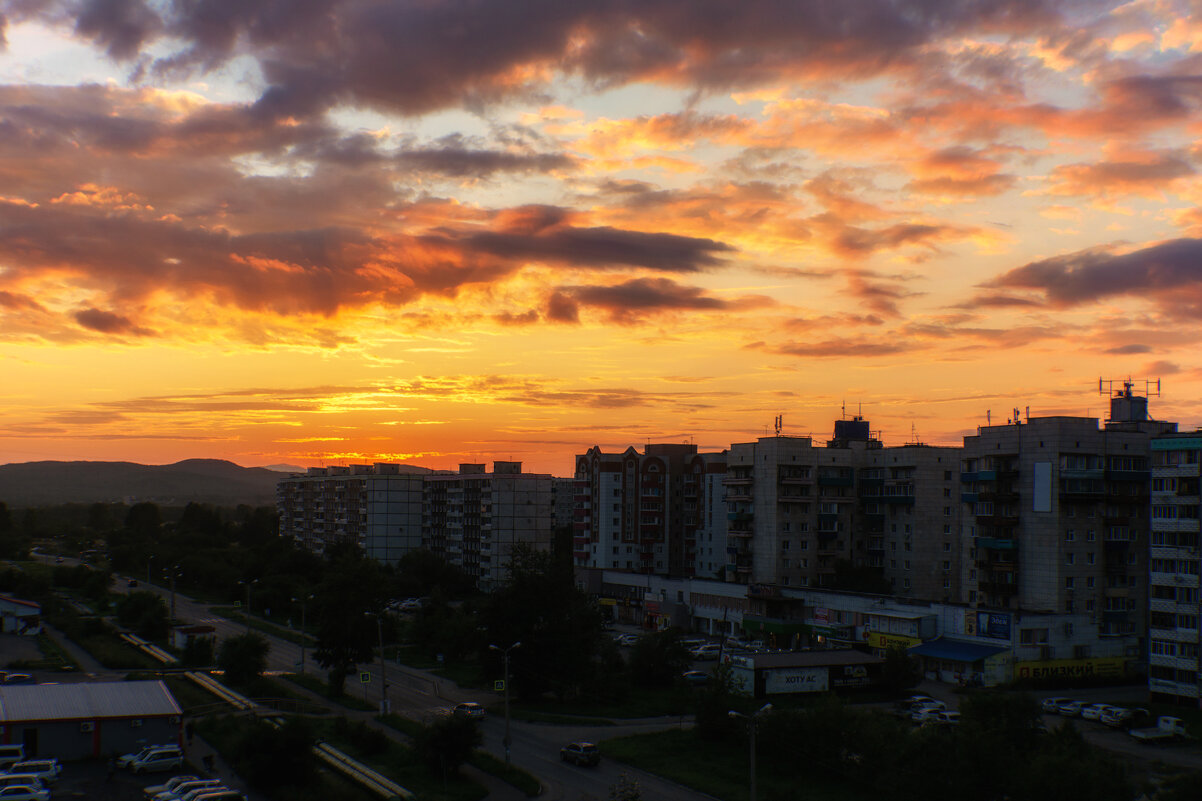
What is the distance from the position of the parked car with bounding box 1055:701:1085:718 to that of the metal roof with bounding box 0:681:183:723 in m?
50.5

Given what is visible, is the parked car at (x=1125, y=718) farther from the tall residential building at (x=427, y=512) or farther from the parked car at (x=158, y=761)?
the tall residential building at (x=427, y=512)

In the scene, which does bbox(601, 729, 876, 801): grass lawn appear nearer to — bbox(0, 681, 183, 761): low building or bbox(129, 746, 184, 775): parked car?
bbox(129, 746, 184, 775): parked car

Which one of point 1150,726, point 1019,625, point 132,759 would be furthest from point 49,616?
point 1150,726

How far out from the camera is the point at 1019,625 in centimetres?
6744

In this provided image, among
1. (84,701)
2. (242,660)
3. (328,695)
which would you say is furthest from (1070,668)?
(84,701)

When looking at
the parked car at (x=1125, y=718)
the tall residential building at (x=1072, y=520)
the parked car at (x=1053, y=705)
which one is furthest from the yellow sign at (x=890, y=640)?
the parked car at (x=1125, y=718)

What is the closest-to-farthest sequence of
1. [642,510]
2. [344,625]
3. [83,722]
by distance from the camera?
[83,722]
[344,625]
[642,510]

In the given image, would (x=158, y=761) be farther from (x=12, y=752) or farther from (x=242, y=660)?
(x=242, y=660)

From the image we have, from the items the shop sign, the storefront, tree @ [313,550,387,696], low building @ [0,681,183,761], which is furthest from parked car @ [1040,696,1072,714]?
low building @ [0,681,183,761]

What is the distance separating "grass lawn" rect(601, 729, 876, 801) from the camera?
139 feet

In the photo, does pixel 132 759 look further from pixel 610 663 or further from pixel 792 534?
pixel 792 534

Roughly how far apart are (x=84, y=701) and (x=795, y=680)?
40693 mm

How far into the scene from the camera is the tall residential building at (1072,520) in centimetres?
7244

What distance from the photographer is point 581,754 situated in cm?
4703
